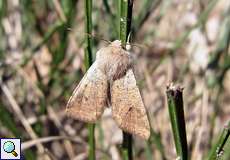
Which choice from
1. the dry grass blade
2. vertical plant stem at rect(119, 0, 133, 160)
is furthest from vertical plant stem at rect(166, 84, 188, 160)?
the dry grass blade

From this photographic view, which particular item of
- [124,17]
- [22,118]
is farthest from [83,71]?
[124,17]

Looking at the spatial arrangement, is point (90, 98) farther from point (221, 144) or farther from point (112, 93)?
point (221, 144)

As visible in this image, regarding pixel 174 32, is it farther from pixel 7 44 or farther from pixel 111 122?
pixel 7 44

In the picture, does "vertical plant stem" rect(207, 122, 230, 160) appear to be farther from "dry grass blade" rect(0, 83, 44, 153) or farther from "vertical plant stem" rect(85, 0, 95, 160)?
"dry grass blade" rect(0, 83, 44, 153)


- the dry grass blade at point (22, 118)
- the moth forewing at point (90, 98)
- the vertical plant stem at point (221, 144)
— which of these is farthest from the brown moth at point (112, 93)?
the dry grass blade at point (22, 118)

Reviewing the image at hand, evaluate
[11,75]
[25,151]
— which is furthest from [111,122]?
[25,151]

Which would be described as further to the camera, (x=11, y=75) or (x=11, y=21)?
(x=11, y=21)
